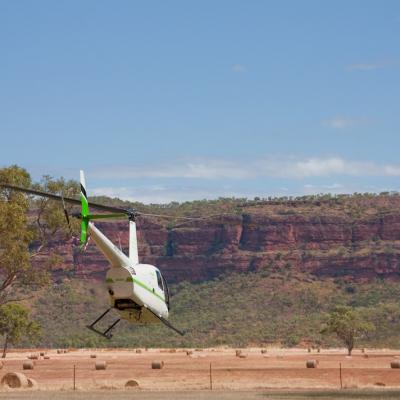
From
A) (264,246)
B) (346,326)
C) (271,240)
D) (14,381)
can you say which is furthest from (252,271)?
(14,381)

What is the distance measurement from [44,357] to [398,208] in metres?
92.9

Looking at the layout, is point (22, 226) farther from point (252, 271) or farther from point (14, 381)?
point (252, 271)

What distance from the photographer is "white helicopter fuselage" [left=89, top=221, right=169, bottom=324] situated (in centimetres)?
4094

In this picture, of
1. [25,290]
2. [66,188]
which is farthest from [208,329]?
[66,188]

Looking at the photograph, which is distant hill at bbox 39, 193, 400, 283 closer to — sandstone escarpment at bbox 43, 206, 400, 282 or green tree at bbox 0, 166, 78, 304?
sandstone escarpment at bbox 43, 206, 400, 282

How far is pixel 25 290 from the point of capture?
467ft

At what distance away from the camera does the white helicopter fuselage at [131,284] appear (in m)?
40.9

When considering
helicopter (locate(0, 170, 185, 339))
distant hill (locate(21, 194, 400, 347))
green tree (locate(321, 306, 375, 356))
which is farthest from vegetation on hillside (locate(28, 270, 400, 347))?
helicopter (locate(0, 170, 185, 339))

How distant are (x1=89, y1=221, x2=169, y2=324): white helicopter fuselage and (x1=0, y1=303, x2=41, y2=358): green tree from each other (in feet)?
119

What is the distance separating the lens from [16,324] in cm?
7994

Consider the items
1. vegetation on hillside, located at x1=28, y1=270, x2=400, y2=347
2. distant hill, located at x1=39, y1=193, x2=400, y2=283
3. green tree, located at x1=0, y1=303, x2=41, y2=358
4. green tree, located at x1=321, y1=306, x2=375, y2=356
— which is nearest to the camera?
green tree, located at x1=0, y1=303, x2=41, y2=358

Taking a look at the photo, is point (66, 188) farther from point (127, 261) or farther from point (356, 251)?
point (356, 251)

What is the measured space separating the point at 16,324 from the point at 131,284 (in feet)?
133

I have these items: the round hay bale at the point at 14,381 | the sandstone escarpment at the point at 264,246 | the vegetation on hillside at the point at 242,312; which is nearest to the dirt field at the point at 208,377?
the round hay bale at the point at 14,381
